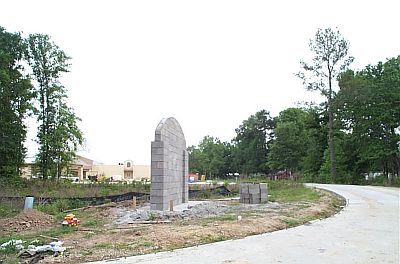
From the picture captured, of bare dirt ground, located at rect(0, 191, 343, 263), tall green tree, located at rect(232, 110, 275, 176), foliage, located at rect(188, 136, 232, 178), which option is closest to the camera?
bare dirt ground, located at rect(0, 191, 343, 263)

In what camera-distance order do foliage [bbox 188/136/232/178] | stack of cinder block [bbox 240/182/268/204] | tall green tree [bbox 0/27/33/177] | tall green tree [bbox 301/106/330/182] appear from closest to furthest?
stack of cinder block [bbox 240/182/268/204] → tall green tree [bbox 0/27/33/177] → tall green tree [bbox 301/106/330/182] → foliage [bbox 188/136/232/178]

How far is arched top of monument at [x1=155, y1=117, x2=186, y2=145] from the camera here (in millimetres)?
16531

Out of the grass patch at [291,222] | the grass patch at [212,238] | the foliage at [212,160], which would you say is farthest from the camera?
the foliage at [212,160]

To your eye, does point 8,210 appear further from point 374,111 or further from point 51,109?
point 374,111

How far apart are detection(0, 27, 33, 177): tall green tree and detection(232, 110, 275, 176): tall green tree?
137ft

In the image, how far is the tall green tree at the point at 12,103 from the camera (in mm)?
33469

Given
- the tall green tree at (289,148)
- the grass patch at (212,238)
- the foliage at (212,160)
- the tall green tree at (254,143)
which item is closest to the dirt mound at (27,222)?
the grass patch at (212,238)

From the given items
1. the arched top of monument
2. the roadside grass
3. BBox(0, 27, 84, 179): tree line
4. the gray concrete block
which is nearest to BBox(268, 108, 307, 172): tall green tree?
BBox(0, 27, 84, 179): tree line

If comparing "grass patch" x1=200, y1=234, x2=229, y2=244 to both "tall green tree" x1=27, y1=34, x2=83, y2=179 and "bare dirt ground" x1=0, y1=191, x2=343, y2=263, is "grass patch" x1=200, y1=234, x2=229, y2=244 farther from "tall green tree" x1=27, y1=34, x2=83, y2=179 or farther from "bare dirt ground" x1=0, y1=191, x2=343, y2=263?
"tall green tree" x1=27, y1=34, x2=83, y2=179

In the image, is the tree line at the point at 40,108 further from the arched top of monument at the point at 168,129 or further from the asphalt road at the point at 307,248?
the asphalt road at the point at 307,248

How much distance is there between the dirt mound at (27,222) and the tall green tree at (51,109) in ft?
74.0

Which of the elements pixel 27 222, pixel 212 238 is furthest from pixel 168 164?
pixel 212 238

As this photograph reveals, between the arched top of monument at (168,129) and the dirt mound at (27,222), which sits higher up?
the arched top of monument at (168,129)

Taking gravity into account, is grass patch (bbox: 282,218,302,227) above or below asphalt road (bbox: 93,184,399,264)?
above
